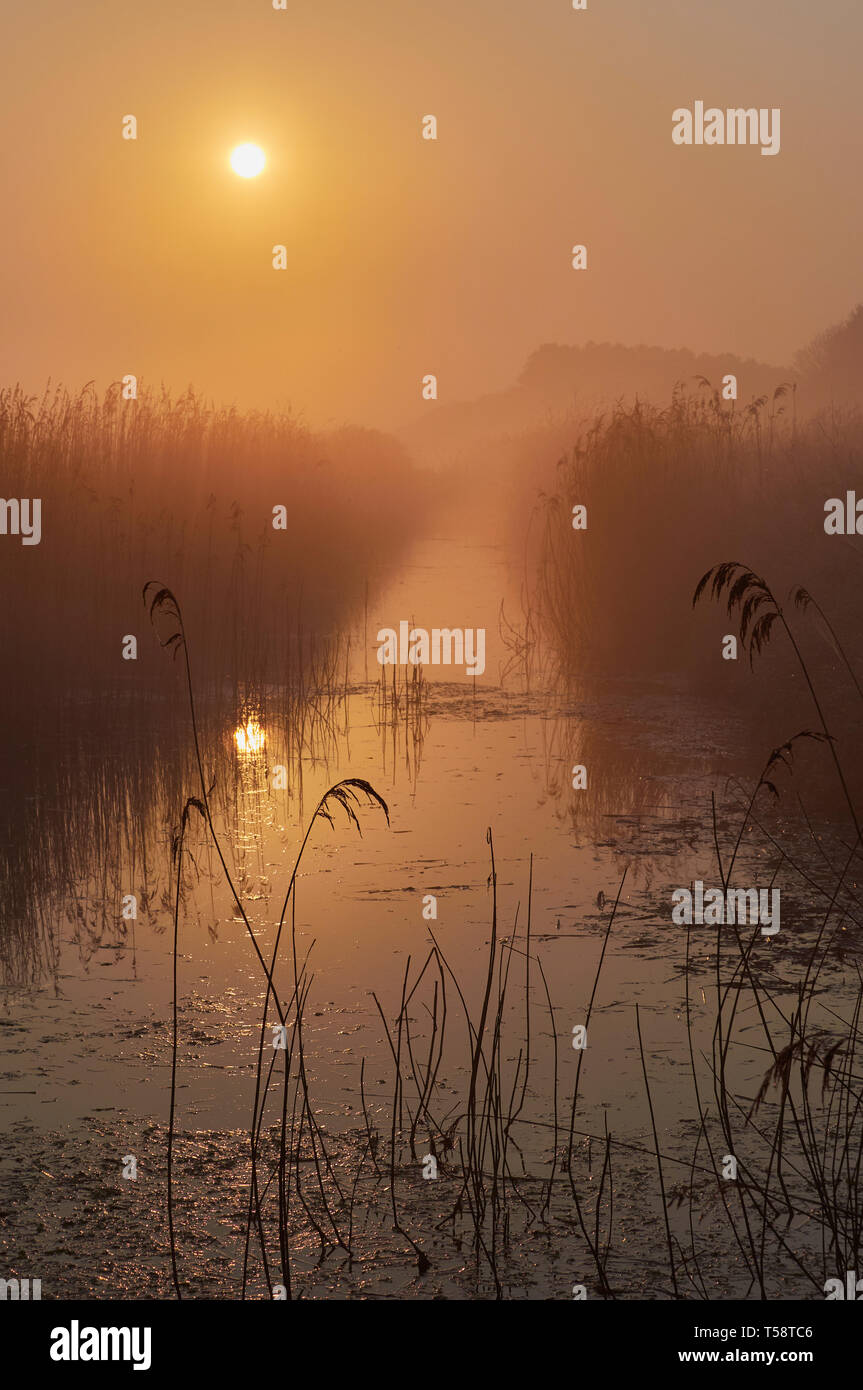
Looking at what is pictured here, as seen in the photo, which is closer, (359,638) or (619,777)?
(619,777)

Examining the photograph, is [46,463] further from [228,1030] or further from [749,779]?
[228,1030]

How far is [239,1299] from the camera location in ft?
7.23

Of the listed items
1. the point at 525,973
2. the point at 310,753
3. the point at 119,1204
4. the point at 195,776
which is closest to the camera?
the point at 119,1204

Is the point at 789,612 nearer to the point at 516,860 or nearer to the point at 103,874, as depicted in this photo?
the point at 516,860

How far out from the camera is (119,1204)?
253 centimetres

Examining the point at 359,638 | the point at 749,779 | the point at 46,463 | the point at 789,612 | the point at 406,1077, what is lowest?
the point at 406,1077

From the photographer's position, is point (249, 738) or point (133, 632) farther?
point (133, 632)

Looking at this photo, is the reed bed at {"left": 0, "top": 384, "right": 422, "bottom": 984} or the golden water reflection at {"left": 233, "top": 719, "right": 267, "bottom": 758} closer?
the reed bed at {"left": 0, "top": 384, "right": 422, "bottom": 984}

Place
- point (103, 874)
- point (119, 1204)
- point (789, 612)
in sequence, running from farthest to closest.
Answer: point (789, 612), point (103, 874), point (119, 1204)

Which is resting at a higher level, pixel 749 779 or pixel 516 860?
pixel 749 779

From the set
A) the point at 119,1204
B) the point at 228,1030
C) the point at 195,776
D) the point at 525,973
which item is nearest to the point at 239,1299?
the point at 119,1204

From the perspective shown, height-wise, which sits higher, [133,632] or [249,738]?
[133,632]

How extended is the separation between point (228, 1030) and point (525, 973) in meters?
0.80

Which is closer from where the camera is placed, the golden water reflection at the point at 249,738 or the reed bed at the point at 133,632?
the reed bed at the point at 133,632
